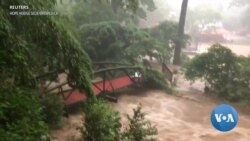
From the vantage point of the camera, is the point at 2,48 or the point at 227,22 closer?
the point at 2,48

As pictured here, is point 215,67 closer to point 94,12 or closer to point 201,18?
point 94,12

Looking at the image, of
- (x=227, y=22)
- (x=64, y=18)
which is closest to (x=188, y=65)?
(x=64, y=18)

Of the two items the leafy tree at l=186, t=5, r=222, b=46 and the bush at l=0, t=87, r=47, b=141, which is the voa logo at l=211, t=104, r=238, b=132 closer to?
the bush at l=0, t=87, r=47, b=141

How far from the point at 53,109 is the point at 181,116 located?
16.0 ft

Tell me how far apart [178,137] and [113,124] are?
3.00m

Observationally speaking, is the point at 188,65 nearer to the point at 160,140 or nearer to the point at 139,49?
the point at 139,49

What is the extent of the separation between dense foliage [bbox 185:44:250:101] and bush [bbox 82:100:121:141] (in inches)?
321

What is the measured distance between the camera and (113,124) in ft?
25.6

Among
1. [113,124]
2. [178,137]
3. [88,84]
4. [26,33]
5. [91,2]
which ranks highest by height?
[91,2]

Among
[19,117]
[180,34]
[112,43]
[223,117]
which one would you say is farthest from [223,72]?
[19,117]

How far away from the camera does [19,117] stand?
555 centimetres

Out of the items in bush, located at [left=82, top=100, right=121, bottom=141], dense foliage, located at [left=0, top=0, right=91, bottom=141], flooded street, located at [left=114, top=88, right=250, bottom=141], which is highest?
dense foliage, located at [left=0, top=0, right=91, bottom=141]

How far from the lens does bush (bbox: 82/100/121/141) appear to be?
25.2 feet

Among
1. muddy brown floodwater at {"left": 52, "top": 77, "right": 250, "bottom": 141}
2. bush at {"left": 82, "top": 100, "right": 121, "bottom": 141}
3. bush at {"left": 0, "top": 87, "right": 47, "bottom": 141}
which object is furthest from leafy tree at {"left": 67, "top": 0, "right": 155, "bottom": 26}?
bush at {"left": 0, "top": 87, "right": 47, "bottom": 141}
